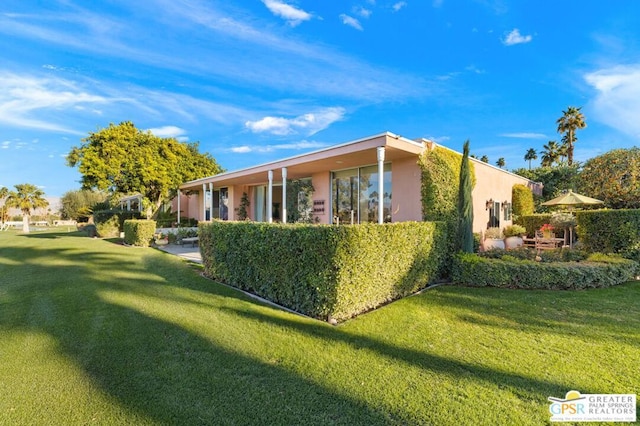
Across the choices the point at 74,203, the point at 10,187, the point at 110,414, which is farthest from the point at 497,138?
the point at 10,187

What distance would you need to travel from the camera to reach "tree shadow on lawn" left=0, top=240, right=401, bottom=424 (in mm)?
2662

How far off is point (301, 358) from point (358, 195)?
825cm

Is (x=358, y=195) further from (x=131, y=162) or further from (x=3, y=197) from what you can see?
(x=3, y=197)

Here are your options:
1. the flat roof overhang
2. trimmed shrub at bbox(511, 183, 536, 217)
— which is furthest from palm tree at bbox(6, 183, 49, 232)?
trimmed shrub at bbox(511, 183, 536, 217)

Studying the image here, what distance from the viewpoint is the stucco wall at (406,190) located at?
30.5 ft

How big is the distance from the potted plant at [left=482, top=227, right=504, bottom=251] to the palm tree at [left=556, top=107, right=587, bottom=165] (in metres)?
21.3

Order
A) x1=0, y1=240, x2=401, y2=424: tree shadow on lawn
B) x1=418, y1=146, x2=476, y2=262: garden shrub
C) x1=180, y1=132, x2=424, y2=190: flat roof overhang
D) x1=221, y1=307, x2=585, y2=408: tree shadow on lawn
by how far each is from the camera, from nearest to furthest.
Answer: x1=0, y1=240, x2=401, y2=424: tree shadow on lawn → x1=221, y1=307, x2=585, y2=408: tree shadow on lawn → x1=180, y1=132, x2=424, y2=190: flat roof overhang → x1=418, y1=146, x2=476, y2=262: garden shrub

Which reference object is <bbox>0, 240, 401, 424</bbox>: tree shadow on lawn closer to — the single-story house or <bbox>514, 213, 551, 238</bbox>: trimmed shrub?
the single-story house

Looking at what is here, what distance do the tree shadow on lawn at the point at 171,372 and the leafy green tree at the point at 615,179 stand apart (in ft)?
68.0

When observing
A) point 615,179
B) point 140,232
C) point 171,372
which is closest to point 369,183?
point 171,372

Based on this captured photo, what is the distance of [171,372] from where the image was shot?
334 cm

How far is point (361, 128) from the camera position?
17.1 metres

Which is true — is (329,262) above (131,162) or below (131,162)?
below

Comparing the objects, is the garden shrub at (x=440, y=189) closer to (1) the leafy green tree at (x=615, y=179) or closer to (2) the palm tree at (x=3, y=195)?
(1) the leafy green tree at (x=615, y=179)
